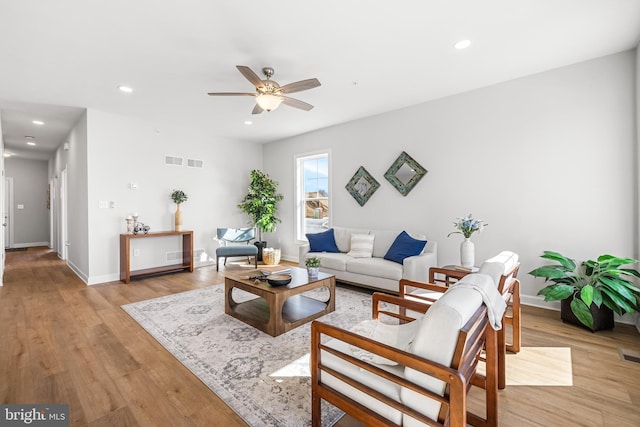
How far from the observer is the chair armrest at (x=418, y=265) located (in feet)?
11.6

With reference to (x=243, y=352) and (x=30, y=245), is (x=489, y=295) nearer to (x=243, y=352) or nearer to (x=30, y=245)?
Result: (x=243, y=352)

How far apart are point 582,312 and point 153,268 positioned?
608cm

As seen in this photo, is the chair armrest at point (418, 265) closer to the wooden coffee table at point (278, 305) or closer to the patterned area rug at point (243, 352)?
the patterned area rug at point (243, 352)

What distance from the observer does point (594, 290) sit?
270 cm

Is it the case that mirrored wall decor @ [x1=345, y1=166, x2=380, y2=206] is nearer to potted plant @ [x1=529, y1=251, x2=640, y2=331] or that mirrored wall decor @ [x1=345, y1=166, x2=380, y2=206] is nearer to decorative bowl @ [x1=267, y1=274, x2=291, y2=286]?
decorative bowl @ [x1=267, y1=274, x2=291, y2=286]

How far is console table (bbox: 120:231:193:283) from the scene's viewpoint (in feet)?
15.0

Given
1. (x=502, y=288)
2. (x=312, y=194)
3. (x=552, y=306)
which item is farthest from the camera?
(x=312, y=194)

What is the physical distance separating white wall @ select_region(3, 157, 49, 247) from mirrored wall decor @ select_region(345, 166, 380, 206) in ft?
32.5

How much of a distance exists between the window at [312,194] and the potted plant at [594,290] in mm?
3720

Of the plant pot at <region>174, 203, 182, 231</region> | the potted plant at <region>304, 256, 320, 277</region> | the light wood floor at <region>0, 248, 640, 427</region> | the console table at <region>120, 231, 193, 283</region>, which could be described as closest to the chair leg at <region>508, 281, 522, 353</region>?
the light wood floor at <region>0, 248, 640, 427</region>

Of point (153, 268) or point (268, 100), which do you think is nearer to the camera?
point (268, 100)

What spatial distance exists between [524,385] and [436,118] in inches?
137

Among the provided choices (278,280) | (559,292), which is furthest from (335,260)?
(559,292)

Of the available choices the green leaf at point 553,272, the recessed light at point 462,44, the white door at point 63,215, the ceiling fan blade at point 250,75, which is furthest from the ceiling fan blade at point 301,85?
the white door at point 63,215
